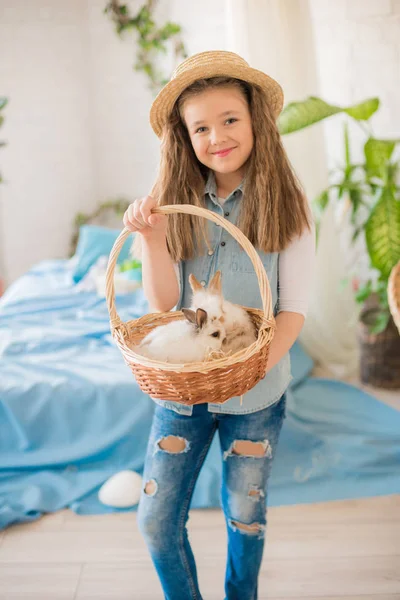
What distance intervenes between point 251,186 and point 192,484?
0.66 m

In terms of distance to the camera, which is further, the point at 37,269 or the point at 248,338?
the point at 37,269

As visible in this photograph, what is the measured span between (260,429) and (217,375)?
0.33 metres

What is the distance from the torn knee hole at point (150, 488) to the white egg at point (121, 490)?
2.62 ft

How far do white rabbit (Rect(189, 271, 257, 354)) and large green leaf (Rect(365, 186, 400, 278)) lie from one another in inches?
51.4

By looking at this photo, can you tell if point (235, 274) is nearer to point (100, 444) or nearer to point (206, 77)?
point (206, 77)

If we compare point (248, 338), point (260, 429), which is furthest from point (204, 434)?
point (248, 338)

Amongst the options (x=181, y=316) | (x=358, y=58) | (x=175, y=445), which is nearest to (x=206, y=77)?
(x=181, y=316)

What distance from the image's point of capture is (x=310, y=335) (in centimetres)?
289

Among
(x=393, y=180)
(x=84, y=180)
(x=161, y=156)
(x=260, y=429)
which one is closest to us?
(x=260, y=429)

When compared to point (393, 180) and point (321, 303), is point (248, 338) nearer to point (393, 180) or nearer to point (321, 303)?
point (393, 180)

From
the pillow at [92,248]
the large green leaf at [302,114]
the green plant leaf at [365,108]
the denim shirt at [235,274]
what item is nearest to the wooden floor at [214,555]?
the denim shirt at [235,274]

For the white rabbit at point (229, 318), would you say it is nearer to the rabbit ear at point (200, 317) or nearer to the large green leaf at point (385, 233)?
the rabbit ear at point (200, 317)

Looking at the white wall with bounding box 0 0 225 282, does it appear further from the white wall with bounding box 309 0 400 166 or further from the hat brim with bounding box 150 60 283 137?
the hat brim with bounding box 150 60 283 137

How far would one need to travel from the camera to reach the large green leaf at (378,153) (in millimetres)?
2262
